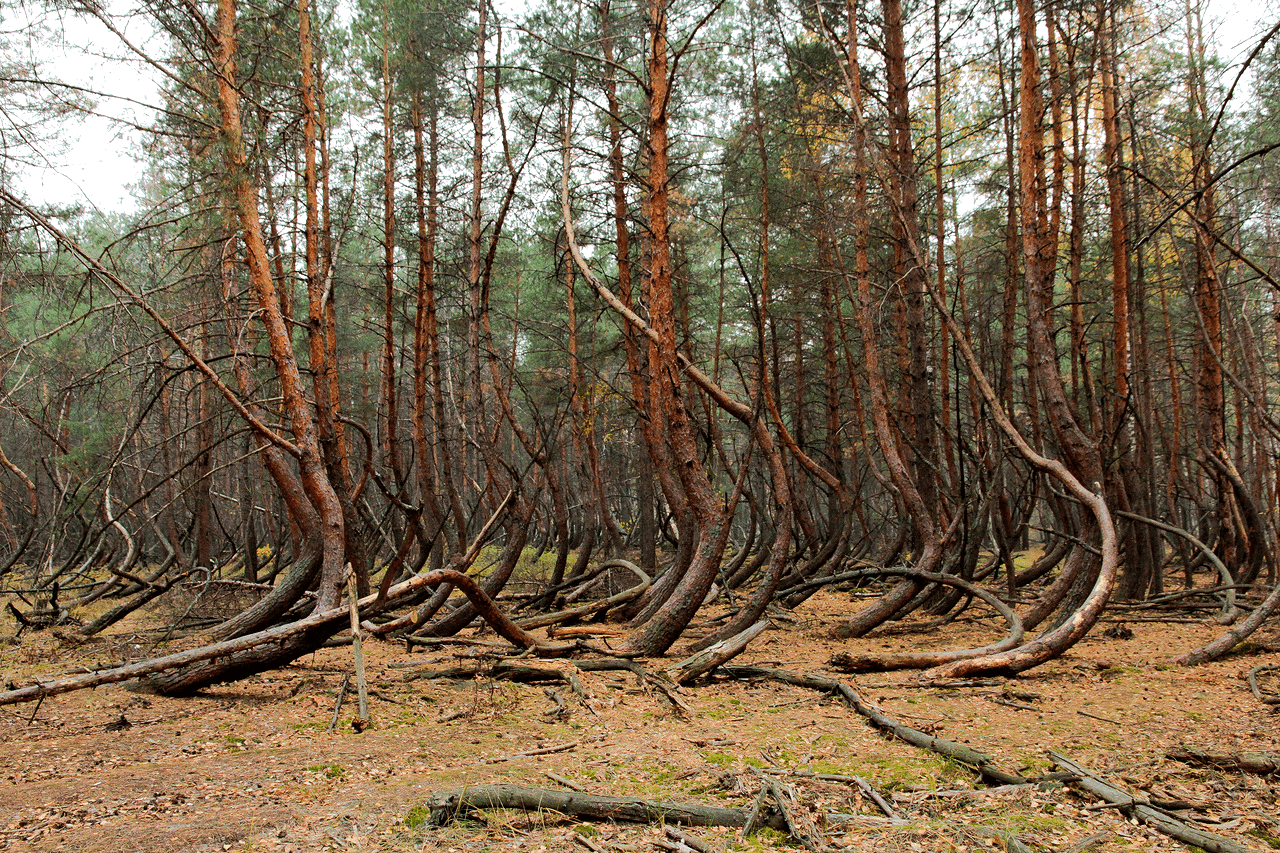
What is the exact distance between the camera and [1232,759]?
3301 millimetres

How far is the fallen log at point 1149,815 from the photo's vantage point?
2.49 meters

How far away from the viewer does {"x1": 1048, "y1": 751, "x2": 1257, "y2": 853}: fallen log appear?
2.49 m

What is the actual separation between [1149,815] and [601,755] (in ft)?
7.46

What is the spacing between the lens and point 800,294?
47.6 ft

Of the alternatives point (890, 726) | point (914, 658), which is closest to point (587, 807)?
point (890, 726)

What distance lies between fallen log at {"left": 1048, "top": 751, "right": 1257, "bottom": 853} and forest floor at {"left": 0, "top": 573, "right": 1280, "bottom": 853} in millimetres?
67

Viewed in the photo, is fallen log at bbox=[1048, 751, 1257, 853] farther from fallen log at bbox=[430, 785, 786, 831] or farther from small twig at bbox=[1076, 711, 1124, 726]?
fallen log at bbox=[430, 785, 786, 831]

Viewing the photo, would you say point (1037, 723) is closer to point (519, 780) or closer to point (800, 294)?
point (519, 780)

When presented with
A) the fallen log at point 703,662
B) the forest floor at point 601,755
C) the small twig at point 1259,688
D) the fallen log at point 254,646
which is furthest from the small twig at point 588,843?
the small twig at point 1259,688

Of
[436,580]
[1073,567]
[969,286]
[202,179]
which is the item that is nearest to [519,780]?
[436,580]

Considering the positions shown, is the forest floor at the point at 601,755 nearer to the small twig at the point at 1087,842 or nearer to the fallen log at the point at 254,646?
the small twig at the point at 1087,842

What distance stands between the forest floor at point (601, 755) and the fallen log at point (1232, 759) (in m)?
0.05

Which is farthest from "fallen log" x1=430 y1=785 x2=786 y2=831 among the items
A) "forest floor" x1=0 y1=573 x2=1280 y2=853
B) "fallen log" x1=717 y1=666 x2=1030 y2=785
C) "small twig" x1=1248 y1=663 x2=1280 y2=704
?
"small twig" x1=1248 y1=663 x2=1280 y2=704

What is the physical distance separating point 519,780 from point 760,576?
1080 centimetres
